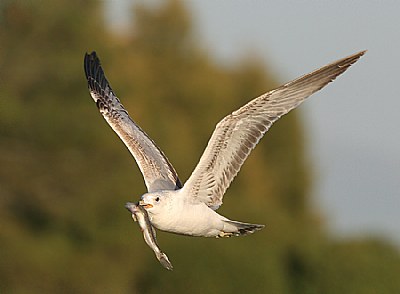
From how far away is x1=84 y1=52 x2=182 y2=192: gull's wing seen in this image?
40.6ft

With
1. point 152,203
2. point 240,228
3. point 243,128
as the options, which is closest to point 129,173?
point 240,228

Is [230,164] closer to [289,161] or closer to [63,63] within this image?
[63,63]

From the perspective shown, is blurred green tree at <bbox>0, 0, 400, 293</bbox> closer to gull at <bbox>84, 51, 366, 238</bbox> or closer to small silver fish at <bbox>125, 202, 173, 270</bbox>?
gull at <bbox>84, 51, 366, 238</bbox>

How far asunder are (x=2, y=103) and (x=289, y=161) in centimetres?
1686

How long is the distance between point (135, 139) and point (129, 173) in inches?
887

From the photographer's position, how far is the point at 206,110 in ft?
159

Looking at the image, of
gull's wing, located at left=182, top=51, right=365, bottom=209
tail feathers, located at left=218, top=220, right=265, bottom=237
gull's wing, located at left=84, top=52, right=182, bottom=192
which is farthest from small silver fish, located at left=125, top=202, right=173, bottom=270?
tail feathers, located at left=218, top=220, right=265, bottom=237

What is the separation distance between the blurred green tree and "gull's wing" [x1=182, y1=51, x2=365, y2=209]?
11.4 m

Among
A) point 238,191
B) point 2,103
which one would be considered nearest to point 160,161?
point 2,103

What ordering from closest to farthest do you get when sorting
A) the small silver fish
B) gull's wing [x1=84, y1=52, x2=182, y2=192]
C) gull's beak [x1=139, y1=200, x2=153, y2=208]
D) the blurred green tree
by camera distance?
gull's beak [x1=139, y1=200, x2=153, y2=208] → the small silver fish → gull's wing [x1=84, y1=52, x2=182, y2=192] → the blurred green tree

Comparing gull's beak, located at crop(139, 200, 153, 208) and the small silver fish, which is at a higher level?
gull's beak, located at crop(139, 200, 153, 208)

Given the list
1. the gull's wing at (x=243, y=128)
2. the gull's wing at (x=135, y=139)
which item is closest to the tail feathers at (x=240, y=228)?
the gull's wing at (x=243, y=128)

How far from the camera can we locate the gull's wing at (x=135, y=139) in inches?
487

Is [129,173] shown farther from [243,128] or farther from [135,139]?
[243,128]
